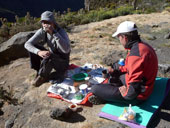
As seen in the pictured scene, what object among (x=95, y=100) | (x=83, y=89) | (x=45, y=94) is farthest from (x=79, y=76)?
(x=95, y=100)

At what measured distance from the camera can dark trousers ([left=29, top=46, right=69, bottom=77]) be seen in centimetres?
368

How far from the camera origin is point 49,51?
12.3ft

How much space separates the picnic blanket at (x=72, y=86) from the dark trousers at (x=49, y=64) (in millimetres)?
244

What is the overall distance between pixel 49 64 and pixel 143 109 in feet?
6.68

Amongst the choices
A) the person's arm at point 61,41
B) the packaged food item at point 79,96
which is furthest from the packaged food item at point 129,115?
the person's arm at point 61,41

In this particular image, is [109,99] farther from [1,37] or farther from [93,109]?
[1,37]

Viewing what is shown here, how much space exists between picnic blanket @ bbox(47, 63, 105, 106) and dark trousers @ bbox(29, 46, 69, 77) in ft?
0.80

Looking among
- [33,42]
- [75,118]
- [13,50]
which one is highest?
[33,42]

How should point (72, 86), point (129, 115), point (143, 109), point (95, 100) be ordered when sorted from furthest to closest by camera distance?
point (72, 86) < point (95, 100) < point (143, 109) < point (129, 115)

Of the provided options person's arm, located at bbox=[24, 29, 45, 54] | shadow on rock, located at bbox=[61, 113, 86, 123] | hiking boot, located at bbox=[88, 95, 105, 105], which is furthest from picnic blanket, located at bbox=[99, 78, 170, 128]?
person's arm, located at bbox=[24, 29, 45, 54]

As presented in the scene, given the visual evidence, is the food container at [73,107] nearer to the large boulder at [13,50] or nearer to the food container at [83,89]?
the food container at [83,89]

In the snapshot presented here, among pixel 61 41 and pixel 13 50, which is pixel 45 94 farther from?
pixel 13 50

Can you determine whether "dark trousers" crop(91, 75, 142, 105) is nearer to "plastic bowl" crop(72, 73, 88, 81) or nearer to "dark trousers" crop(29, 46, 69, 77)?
"plastic bowl" crop(72, 73, 88, 81)

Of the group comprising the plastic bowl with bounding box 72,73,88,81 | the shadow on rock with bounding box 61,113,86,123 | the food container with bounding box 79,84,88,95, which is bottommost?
the shadow on rock with bounding box 61,113,86,123
